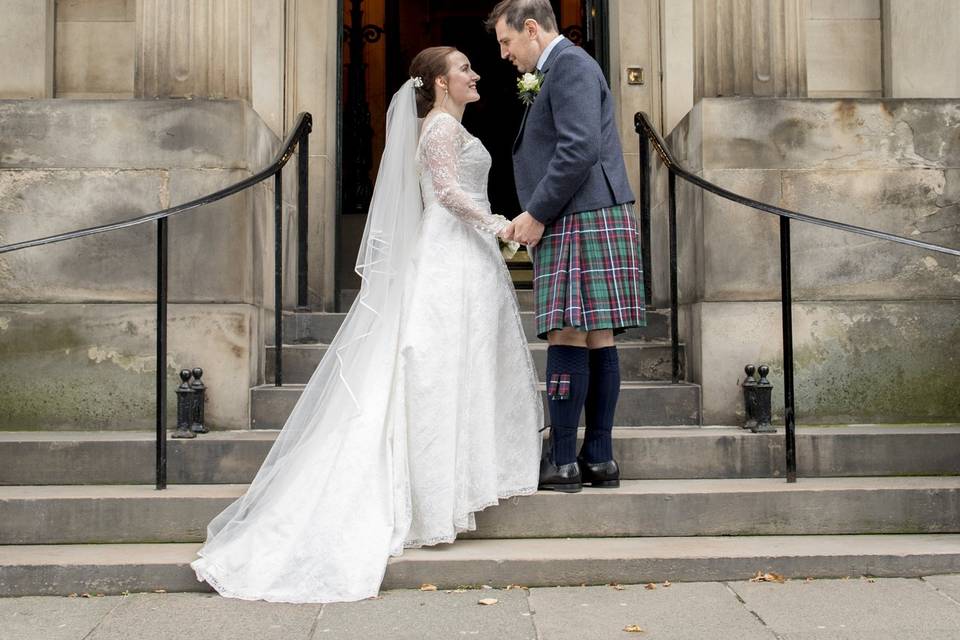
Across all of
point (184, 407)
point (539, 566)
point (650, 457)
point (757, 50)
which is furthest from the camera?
point (757, 50)

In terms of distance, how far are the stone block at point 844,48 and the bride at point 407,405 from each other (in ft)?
11.2

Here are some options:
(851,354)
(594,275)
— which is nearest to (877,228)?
(851,354)

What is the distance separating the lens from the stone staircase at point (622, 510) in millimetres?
3748

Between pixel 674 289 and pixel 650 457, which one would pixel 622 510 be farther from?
pixel 674 289

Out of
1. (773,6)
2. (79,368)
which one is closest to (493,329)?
(79,368)

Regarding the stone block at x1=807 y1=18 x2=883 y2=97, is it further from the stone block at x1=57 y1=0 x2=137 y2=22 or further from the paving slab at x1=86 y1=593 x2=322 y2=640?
the paving slab at x1=86 y1=593 x2=322 y2=640

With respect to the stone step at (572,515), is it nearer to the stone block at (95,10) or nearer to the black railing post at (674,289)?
the black railing post at (674,289)

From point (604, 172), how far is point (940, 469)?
214 centimetres

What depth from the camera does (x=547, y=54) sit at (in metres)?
4.28

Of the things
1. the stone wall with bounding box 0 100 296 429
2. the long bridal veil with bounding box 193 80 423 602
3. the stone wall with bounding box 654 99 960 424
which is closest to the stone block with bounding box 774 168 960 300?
the stone wall with bounding box 654 99 960 424

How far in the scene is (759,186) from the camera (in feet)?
17.4

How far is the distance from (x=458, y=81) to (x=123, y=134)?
1.99 m

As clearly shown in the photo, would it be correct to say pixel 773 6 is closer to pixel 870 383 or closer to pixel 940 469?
pixel 870 383

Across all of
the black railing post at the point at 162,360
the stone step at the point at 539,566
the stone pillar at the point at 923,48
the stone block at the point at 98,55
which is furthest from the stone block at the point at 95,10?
the stone pillar at the point at 923,48
